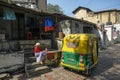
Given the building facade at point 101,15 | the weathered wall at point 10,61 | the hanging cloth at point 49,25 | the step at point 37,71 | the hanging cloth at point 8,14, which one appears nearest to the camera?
the weathered wall at point 10,61

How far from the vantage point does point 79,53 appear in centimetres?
908

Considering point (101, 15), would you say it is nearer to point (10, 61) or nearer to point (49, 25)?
point (49, 25)

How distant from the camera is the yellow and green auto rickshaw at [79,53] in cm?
891

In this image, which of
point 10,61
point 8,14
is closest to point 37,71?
point 10,61

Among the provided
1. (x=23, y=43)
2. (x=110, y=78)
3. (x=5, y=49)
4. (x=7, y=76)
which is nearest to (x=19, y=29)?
(x=23, y=43)

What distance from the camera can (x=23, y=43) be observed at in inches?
456

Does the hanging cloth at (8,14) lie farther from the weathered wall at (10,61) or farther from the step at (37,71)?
the step at (37,71)

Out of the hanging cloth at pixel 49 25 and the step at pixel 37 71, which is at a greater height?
the hanging cloth at pixel 49 25

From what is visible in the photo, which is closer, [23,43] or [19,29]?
[23,43]

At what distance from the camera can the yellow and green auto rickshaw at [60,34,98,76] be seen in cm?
891

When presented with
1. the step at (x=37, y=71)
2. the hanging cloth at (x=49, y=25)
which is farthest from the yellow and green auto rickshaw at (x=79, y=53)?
the hanging cloth at (x=49, y=25)

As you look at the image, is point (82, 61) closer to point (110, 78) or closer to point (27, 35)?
point (110, 78)

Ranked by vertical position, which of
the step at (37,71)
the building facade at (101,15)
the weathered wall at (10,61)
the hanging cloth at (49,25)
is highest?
the building facade at (101,15)

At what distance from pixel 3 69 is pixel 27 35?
16.8 ft
